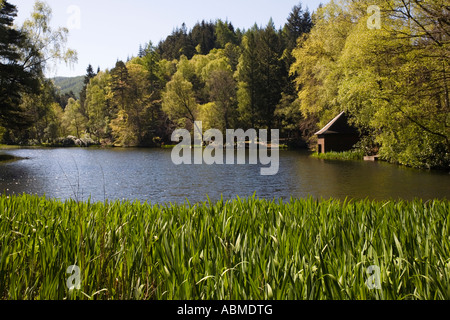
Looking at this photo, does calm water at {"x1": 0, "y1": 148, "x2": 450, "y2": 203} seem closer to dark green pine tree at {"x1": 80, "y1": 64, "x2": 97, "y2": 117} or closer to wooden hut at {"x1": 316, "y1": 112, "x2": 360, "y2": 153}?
wooden hut at {"x1": 316, "y1": 112, "x2": 360, "y2": 153}

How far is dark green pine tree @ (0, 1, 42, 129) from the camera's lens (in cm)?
3152

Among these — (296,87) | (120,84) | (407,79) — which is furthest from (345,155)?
(120,84)

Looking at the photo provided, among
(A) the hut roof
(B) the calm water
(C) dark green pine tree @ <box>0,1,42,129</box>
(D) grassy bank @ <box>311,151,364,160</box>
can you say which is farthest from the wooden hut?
(C) dark green pine tree @ <box>0,1,42,129</box>

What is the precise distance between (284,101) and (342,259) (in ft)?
188

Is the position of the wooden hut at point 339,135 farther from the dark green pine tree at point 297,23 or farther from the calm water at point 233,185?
the dark green pine tree at point 297,23

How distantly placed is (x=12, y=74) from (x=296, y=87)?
29.6 meters

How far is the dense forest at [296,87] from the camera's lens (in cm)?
1983

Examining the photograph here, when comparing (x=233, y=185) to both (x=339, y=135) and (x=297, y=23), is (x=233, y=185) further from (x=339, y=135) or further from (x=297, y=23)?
(x=297, y=23)

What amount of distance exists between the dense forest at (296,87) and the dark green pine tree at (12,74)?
101 mm

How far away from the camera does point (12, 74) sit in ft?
105

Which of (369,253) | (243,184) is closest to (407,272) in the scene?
(369,253)

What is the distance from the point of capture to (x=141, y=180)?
64.2 feet
